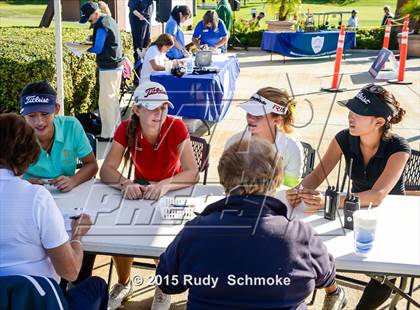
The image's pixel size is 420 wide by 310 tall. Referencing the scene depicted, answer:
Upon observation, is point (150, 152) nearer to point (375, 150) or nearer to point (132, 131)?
point (132, 131)

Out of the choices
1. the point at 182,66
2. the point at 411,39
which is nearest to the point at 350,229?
the point at 182,66

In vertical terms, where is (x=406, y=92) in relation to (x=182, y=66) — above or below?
below

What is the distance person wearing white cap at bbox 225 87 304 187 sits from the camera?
3.33m

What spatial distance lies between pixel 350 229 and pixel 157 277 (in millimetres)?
1057

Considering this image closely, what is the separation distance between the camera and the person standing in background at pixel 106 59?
261 inches

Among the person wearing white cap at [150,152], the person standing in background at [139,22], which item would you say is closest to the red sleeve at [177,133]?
the person wearing white cap at [150,152]

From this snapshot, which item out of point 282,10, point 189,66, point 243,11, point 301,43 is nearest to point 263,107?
point 189,66

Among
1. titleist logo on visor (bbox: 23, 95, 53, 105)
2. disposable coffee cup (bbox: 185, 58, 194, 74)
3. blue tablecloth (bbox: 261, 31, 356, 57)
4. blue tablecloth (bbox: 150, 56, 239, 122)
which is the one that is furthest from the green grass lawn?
titleist logo on visor (bbox: 23, 95, 53, 105)

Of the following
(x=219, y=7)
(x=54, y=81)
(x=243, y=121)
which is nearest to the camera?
(x=54, y=81)

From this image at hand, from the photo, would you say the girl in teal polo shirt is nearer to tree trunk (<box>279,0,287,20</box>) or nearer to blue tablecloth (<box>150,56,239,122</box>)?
blue tablecloth (<box>150,56,239,122</box>)

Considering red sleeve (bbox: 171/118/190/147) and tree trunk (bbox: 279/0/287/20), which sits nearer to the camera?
red sleeve (bbox: 171/118/190/147)

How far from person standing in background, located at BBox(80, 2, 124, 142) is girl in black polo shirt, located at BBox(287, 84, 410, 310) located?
4021 millimetres

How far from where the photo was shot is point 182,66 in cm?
685

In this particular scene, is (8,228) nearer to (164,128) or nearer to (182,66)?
(164,128)
